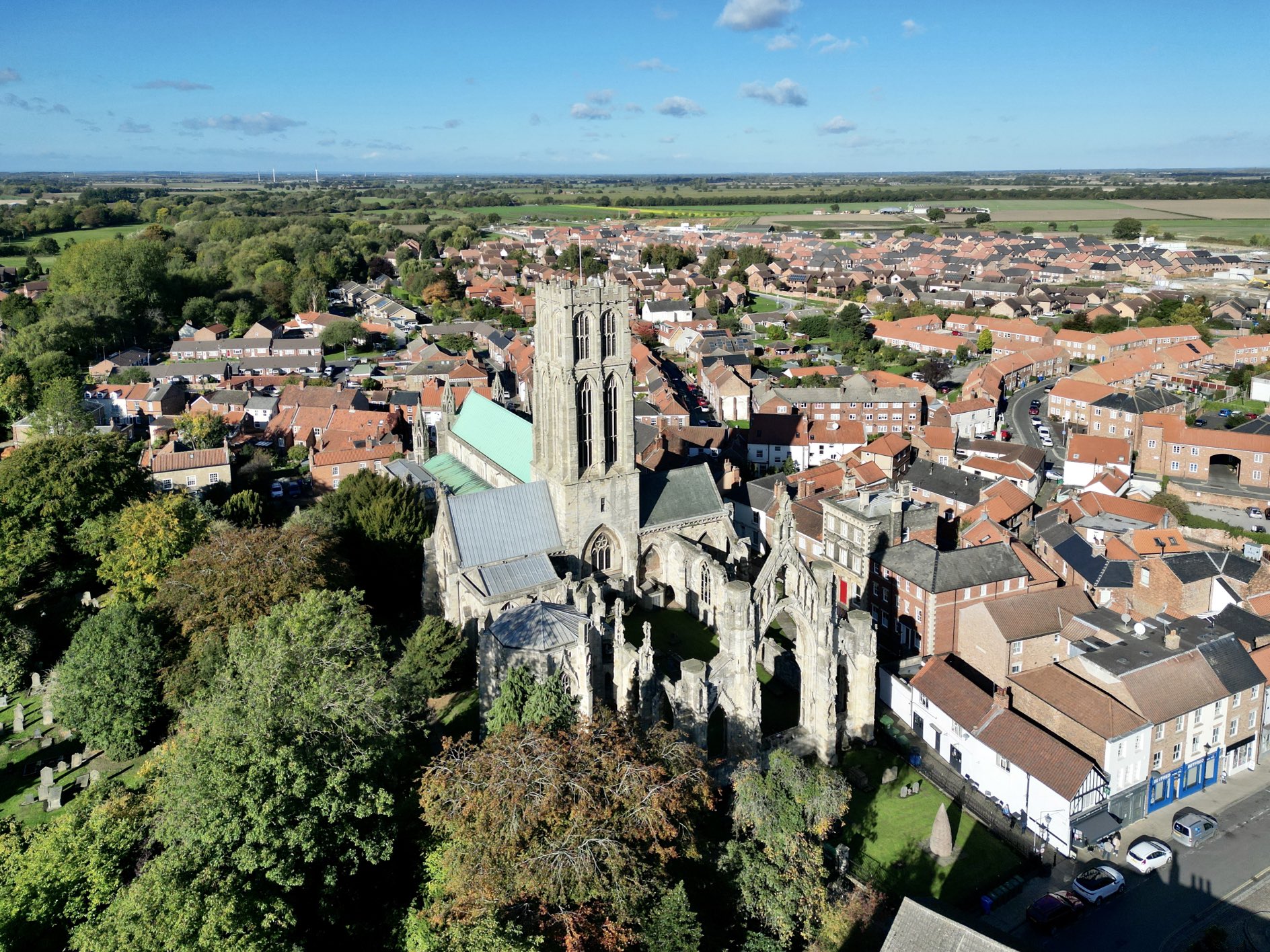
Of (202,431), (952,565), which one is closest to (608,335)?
(952,565)

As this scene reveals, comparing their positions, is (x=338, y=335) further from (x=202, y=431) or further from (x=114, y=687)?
(x=114, y=687)

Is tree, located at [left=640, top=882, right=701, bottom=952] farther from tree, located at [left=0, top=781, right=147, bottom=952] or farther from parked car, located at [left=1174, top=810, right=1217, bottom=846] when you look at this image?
parked car, located at [left=1174, top=810, right=1217, bottom=846]

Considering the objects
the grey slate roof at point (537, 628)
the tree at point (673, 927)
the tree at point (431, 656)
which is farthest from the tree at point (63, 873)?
the tree at point (673, 927)

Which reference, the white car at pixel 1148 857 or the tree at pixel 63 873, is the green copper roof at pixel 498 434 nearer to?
the tree at pixel 63 873

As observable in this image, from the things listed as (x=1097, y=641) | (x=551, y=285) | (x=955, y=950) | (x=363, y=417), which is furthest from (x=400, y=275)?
(x=955, y=950)

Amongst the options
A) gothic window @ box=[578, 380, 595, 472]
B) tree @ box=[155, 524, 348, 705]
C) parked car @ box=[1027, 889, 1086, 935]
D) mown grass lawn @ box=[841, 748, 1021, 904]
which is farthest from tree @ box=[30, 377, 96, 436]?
parked car @ box=[1027, 889, 1086, 935]
